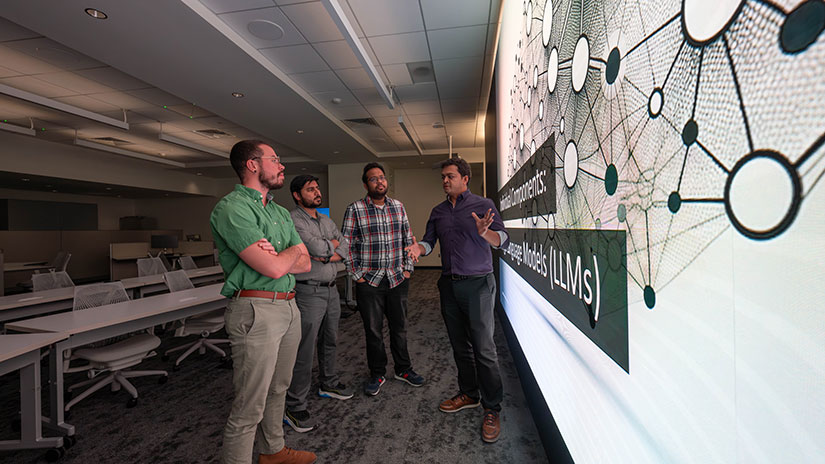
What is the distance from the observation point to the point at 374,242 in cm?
254

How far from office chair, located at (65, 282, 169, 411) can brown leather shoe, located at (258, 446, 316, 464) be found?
1.49 m

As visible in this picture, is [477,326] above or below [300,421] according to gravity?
above

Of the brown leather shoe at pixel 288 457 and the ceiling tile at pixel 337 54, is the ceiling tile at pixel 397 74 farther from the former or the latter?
the brown leather shoe at pixel 288 457

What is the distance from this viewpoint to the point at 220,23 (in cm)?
327

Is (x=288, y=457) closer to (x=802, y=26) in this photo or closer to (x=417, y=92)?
(x=802, y=26)

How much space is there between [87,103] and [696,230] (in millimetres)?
7913

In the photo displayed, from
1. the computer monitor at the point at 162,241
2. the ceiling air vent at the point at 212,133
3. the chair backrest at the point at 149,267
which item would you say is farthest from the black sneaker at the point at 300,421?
the computer monitor at the point at 162,241

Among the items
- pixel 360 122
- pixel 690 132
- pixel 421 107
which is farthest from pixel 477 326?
pixel 360 122

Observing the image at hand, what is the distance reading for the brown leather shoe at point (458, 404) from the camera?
232 cm

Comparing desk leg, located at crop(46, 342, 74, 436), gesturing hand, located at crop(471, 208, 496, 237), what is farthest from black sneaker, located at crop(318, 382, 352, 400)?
gesturing hand, located at crop(471, 208, 496, 237)

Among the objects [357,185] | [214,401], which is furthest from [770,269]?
[357,185]

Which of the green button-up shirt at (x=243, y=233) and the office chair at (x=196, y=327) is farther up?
the green button-up shirt at (x=243, y=233)

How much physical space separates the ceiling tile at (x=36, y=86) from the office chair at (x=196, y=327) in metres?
3.79

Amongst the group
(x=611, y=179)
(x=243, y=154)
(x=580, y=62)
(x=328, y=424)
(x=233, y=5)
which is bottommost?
(x=328, y=424)
